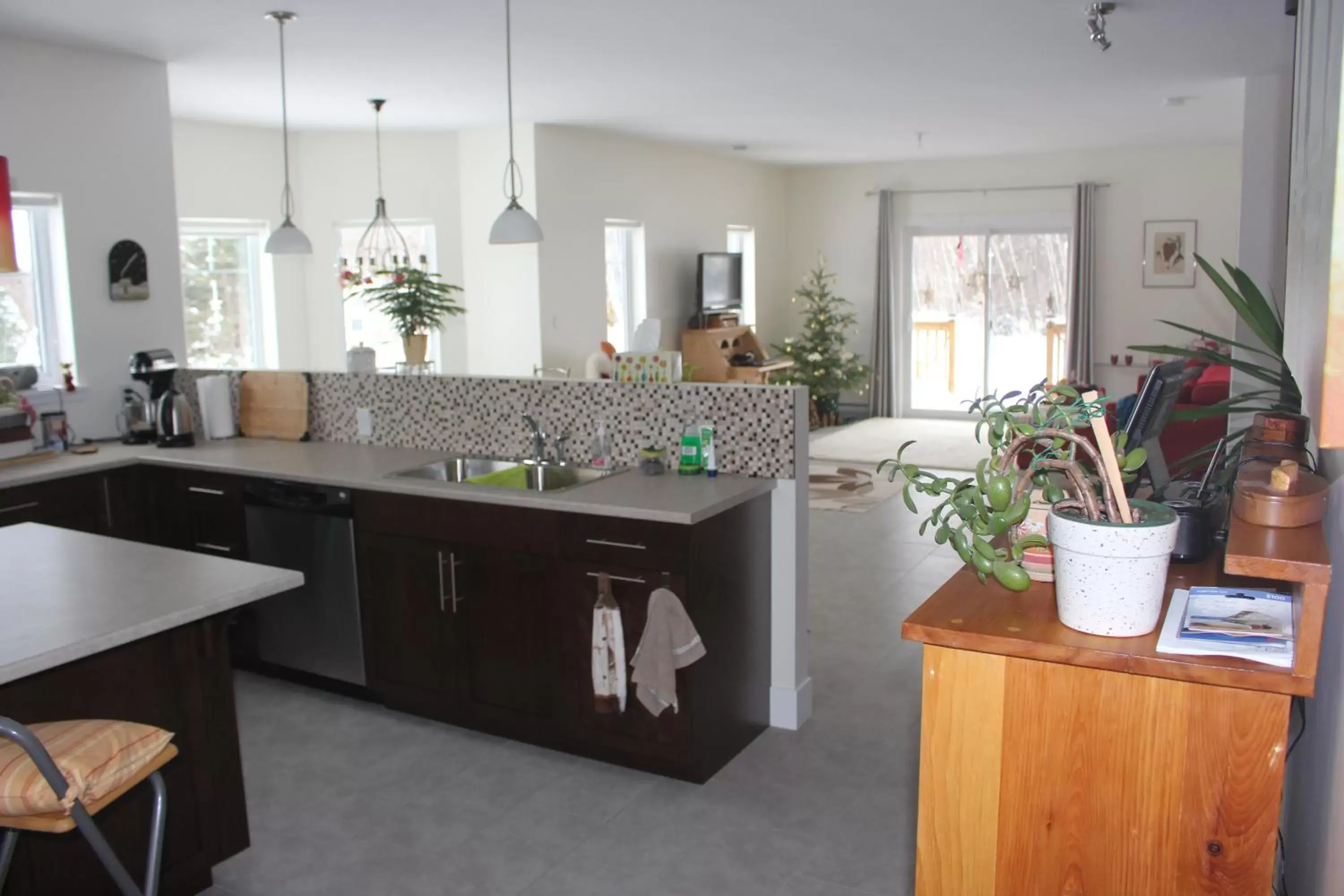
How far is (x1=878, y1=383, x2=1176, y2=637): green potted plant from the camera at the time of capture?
142 cm

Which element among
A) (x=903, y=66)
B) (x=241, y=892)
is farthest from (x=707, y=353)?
(x=241, y=892)

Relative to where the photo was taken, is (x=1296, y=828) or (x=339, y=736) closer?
(x=1296, y=828)

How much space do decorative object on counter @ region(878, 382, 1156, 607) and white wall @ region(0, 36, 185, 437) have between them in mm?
4362

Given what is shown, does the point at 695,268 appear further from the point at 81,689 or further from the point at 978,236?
the point at 81,689

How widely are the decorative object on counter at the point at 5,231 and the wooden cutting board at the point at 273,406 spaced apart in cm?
130

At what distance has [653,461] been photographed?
3.69 meters

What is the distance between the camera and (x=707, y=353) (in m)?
9.38

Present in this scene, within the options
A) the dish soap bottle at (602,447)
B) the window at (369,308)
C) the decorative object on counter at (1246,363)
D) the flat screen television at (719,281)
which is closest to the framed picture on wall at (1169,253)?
the flat screen television at (719,281)

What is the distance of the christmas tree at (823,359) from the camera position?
10484 millimetres

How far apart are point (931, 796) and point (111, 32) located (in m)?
4.54

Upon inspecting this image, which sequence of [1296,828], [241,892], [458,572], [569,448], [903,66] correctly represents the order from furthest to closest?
1. [903,66]
2. [569,448]
3. [458,572]
4. [241,892]
5. [1296,828]

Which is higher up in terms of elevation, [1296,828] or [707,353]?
[707,353]

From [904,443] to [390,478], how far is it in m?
5.23

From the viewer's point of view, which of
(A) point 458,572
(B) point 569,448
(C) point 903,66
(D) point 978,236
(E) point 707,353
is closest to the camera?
(A) point 458,572
